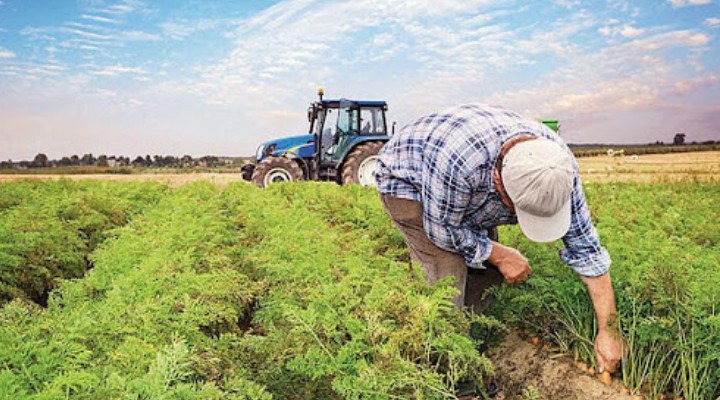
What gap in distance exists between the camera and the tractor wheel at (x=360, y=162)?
51.3ft

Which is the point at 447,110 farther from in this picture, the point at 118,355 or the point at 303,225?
the point at 303,225

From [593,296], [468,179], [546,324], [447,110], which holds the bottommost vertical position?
[546,324]

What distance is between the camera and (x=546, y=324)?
4.79 m

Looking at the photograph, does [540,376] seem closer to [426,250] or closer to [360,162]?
[426,250]

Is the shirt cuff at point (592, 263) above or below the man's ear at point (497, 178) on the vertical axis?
below

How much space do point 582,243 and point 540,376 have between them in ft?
4.11

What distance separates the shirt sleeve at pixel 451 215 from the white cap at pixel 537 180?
43 centimetres

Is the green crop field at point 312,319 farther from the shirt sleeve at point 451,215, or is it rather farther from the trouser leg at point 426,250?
the shirt sleeve at point 451,215

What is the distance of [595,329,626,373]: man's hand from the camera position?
4.04m

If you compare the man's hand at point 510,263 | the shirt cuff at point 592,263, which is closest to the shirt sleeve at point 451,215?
→ the man's hand at point 510,263

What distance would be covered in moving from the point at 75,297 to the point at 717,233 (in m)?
6.34

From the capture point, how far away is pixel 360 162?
15695 millimetres

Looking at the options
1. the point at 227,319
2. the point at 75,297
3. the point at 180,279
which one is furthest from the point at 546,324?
the point at 75,297

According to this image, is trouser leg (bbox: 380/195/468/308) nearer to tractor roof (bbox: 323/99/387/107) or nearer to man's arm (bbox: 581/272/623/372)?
man's arm (bbox: 581/272/623/372)
